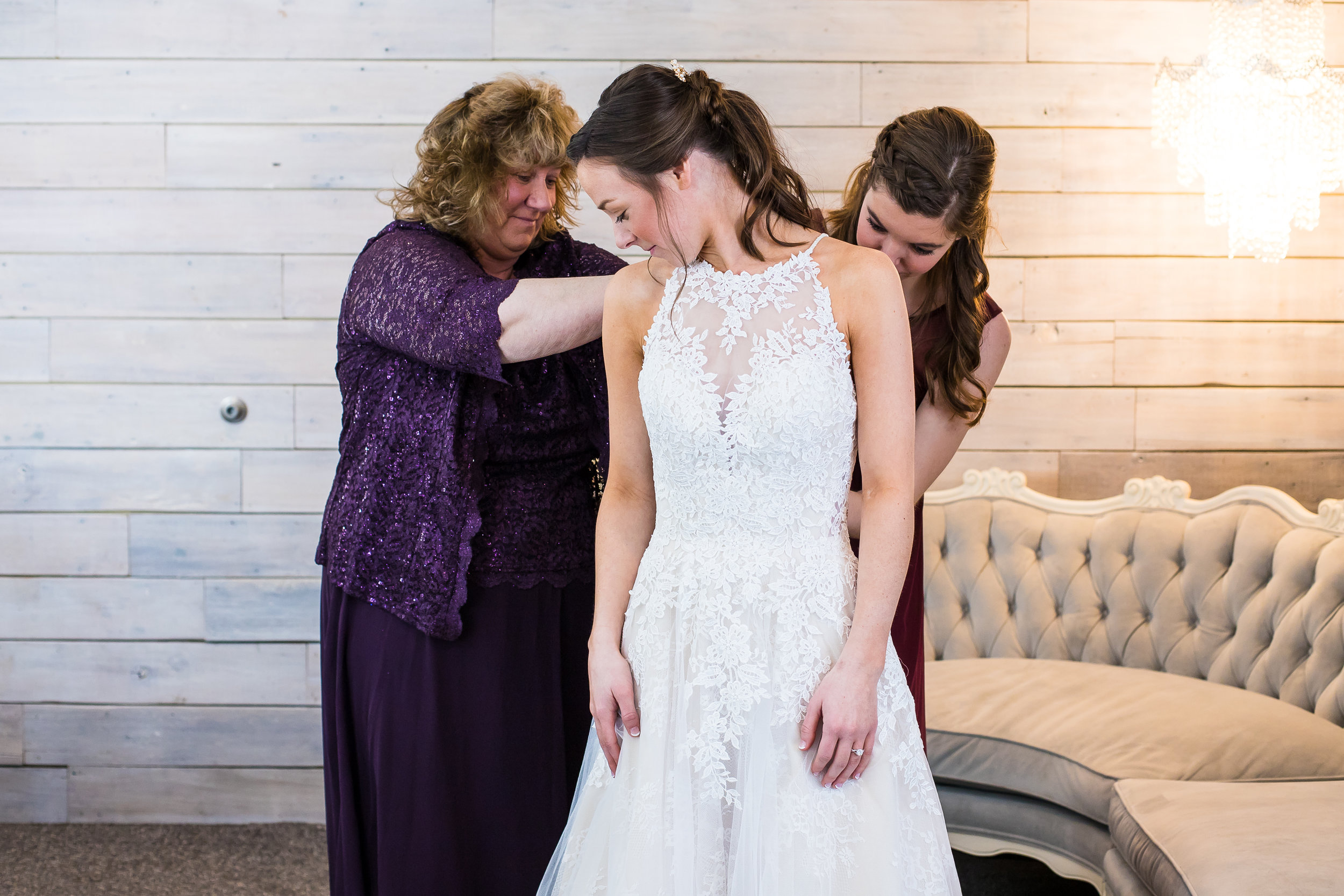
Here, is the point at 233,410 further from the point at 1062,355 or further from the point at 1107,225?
the point at 1107,225

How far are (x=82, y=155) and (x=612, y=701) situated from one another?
2357 millimetres

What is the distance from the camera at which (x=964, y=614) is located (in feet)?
9.07

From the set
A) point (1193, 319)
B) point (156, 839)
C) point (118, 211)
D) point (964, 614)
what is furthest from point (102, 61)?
point (1193, 319)

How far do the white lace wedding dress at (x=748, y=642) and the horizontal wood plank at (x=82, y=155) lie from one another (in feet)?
6.81

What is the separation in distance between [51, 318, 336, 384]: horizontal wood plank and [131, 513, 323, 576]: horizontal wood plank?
376 millimetres

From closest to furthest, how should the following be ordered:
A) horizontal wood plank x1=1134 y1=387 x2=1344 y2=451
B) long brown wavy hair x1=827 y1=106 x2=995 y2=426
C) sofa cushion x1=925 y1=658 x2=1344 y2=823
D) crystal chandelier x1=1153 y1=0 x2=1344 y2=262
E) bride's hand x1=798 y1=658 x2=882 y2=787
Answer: bride's hand x1=798 y1=658 x2=882 y2=787, long brown wavy hair x1=827 y1=106 x2=995 y2=426, sofa cushion x1=925 y1=658 x2=1344 y2=823, crystal chandelier x1=1153 y1=0 x2=1344 y2=262, horizontal wood plank x1=1134 y1=387 x2=1344 y2=451

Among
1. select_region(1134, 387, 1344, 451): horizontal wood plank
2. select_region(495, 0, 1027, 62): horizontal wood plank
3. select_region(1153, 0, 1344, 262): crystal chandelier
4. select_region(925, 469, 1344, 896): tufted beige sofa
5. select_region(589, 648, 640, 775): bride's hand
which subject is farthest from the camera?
select_region(1134, 387, 1344, 451): horizontal wood plank

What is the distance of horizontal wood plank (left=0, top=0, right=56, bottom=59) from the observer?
8.81ft

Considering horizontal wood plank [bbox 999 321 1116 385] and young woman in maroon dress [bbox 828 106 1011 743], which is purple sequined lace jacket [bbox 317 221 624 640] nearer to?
young woman in maroon dress [bbox 828 106 1011 743]

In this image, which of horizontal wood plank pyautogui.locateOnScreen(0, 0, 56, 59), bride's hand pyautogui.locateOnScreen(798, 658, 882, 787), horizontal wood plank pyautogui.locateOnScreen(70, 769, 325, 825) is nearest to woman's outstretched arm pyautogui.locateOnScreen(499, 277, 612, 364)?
bride's hand pyautogui.locateOnScreen(798, 658, 882, 787)

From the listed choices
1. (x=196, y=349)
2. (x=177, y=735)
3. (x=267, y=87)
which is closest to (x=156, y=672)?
(x=177, y=735)

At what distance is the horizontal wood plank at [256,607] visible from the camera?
2.80m

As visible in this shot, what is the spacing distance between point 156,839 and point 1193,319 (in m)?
3.12

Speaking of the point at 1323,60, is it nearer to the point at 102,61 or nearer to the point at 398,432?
the point at 398,432
